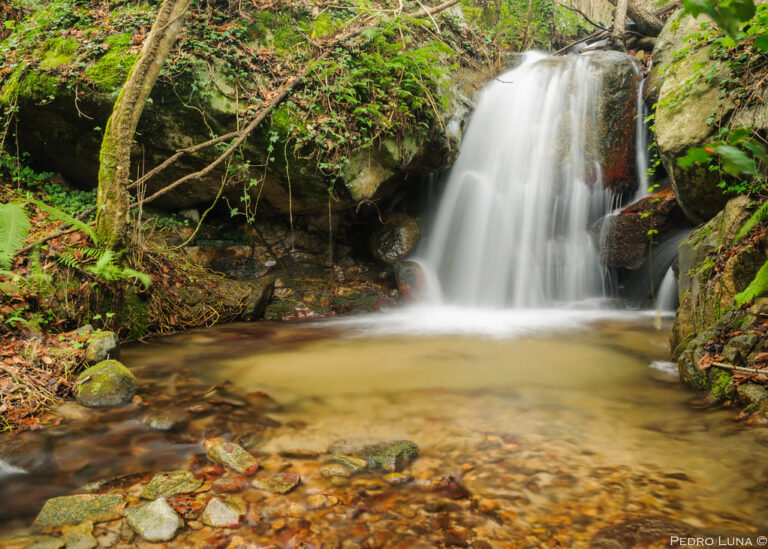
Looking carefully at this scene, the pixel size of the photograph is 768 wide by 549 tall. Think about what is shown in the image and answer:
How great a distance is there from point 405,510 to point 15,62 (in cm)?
784

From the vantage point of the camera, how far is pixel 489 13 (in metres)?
13.5

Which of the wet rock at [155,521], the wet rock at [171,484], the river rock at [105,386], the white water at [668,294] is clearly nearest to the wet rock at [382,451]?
the wet rock at [171,484]

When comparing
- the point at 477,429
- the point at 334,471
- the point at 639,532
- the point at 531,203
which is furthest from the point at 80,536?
the point at 531,203

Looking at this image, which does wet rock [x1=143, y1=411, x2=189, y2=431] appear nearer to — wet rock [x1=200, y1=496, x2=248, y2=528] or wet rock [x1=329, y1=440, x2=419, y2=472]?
wet rock [x1=200, y1=496, x2=248, y2=528]

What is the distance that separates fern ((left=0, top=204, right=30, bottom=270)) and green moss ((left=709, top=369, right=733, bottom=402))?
5215 millimetres

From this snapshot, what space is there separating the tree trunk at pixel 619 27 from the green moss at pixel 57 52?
458 inches

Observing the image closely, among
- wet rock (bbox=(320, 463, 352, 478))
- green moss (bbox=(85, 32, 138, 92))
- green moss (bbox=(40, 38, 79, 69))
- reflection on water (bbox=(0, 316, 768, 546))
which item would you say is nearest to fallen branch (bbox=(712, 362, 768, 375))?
reflection on water (bbox=(0, 316, 768, 546))

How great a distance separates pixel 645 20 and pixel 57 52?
1257cm

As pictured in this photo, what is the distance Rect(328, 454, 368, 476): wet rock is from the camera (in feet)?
8.23

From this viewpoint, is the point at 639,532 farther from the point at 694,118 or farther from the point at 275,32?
the point at 275,32

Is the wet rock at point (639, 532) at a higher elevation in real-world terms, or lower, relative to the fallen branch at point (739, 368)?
lower

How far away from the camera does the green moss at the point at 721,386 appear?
3.16 meters

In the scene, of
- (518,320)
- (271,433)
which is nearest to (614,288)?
(518,320)

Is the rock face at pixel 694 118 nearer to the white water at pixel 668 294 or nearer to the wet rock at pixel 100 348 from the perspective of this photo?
the white water at pixel 668 294
